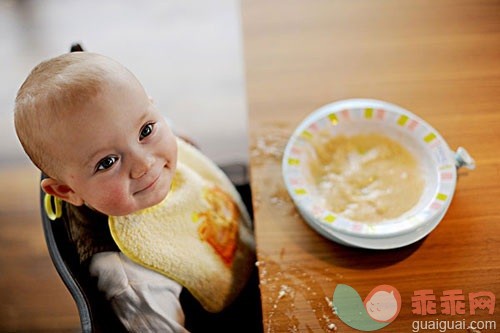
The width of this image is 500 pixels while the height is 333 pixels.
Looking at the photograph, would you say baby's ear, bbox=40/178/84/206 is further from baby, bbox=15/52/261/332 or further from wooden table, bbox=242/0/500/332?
wooden table, bbox=242/0/500/332

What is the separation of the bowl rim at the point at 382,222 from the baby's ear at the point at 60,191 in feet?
1.16

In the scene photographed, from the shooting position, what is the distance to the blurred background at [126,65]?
6.31 ft

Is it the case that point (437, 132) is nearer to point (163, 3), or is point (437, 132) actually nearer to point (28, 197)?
point (28, 197)

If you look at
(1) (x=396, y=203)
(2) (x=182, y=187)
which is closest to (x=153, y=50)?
(2) (x=182, y=187)

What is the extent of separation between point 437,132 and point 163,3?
167 cm

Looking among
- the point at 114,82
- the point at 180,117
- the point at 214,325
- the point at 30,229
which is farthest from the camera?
the point at 180,117

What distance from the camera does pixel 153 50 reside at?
243 centimetres

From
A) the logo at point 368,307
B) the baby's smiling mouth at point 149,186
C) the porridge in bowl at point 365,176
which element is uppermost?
the baby's smiling mouth at point 149,186

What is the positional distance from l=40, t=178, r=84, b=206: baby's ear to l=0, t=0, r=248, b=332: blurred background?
89 cm

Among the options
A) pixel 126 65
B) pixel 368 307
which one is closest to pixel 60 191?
pixel 368 307

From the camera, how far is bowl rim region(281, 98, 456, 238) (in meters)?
1.05

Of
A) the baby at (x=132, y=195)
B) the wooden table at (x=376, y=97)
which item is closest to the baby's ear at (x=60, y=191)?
the baby at (x=132, y=195)

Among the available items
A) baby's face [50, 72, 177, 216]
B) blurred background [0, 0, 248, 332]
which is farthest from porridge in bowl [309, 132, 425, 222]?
blurred background [0, 0, 248, 332]

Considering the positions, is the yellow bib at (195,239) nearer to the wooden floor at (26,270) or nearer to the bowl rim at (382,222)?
the bowl rim at (382,222)
